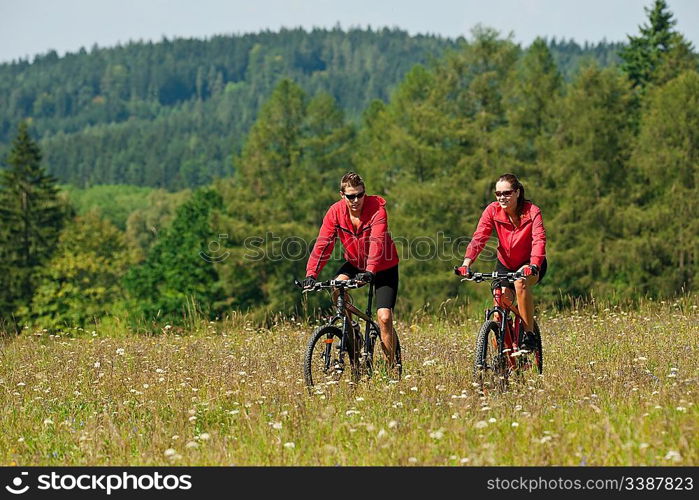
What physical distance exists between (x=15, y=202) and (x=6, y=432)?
149ft

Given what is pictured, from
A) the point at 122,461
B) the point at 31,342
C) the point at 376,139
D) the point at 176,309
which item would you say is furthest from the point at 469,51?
the point at 122,461

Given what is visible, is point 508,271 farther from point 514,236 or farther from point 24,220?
point 24,220

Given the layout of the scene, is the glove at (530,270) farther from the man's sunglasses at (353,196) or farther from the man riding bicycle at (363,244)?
the man's sunglasses at (353,196)

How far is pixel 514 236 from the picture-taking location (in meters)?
8.07

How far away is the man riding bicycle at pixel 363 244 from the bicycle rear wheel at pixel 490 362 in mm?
907

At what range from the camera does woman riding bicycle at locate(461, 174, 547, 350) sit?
7.88 meters

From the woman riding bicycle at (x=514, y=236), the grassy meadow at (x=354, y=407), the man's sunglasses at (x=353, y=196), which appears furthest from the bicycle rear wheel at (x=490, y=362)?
the man's sunglasses at (x=353, y=196)

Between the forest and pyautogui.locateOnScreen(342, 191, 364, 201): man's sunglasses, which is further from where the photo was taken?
the forest

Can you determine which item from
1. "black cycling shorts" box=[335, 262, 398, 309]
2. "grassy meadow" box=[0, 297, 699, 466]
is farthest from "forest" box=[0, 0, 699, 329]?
"black cycling shorts" box=[335, 262, 398, 309]

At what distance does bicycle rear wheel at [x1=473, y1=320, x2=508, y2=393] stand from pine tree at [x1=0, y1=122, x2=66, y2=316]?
43181 millimetres

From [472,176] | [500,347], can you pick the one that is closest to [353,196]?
[500,347]

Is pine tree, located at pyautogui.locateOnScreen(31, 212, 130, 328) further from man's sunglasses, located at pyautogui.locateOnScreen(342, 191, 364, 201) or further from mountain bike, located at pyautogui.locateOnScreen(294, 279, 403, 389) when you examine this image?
man's sunglasses, located at pyautogui.locateOnScreen(342, 191, 364, 201)

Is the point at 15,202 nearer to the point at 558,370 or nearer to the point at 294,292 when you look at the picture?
the point at 294,292

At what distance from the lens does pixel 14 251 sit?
48.2 meters
